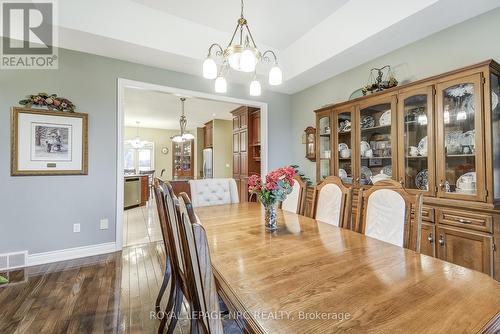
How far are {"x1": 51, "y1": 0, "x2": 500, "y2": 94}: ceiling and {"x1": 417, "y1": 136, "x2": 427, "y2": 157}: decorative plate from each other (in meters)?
1.13

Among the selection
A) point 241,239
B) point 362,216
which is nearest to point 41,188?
point 241,239

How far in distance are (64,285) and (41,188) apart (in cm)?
119

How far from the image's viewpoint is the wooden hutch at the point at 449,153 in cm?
179

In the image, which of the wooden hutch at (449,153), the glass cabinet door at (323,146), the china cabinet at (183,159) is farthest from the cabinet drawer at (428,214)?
the china cabinet at (183,159)

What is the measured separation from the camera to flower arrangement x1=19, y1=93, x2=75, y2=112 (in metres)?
2.58

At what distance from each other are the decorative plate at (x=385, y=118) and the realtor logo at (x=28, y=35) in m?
3.58

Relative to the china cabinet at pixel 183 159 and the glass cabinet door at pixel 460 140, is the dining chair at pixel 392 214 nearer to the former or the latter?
the glass cabinet door at pixel 460 140

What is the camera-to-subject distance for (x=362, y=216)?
184 centimetres

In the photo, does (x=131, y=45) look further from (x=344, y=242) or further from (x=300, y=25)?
(x=344, y=242)

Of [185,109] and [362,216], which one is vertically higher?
[185,109]

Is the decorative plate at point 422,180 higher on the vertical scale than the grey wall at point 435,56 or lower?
lower

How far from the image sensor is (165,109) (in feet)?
20.3

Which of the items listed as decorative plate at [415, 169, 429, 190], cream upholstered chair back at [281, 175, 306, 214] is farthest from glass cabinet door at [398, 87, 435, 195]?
cream upholstered chair back at [281, 175, 306, 214]

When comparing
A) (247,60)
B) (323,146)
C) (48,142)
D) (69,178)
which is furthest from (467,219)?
(48,142)
